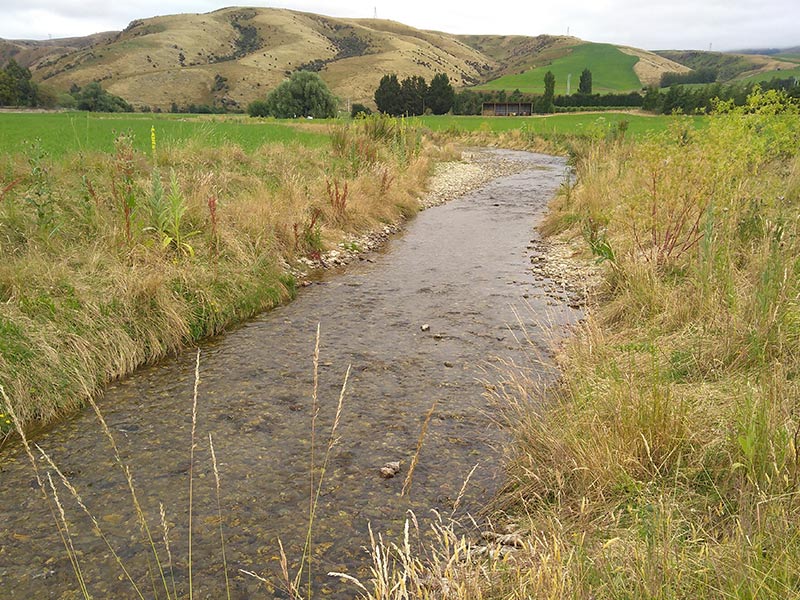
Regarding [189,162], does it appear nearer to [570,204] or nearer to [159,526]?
[570,204]

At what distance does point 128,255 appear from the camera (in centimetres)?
714

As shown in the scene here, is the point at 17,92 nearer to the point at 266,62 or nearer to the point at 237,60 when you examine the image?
the point at 266,62

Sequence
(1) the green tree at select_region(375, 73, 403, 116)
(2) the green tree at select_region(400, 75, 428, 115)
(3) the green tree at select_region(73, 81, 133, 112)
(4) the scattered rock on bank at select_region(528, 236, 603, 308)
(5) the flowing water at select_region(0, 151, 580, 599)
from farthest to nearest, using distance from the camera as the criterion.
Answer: (3) the green tree at select_region(73, 81, 133, 112)
(1) the green tree at select_region(375, 73, 403, 116)
(2) the green tree at select_region(400, 75, 428, 115)
(4) the scattered rock on bank at select_region(528, 236, 603, 308)
(5) the flowing water at select_region(0, 151, 580, 599)

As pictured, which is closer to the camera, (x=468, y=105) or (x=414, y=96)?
(x=468, y=105)

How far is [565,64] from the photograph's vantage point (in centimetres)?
15438

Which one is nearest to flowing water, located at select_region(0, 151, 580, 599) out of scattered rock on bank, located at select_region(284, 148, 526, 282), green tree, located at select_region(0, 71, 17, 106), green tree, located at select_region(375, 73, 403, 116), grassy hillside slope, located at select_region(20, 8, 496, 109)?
scattered rock on bank, located at select_region(284, 148, 526, 282)

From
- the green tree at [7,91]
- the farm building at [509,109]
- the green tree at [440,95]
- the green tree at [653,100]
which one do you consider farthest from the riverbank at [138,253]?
the green tree at [7,91]

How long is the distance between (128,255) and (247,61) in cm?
15860

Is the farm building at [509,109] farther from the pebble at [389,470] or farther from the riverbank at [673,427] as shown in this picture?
the pebble at [389,470]

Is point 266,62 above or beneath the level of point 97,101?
above

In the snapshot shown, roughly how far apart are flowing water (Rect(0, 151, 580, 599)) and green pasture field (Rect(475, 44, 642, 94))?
11926 centimetres

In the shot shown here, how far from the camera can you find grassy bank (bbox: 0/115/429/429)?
5.45m

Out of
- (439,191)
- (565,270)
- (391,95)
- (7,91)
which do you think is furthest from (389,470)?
(7,91)

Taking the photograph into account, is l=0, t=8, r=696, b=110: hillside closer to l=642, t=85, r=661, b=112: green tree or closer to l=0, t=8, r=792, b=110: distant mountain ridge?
l=0, t=8, r=792, b=110: distant mountain ridge
